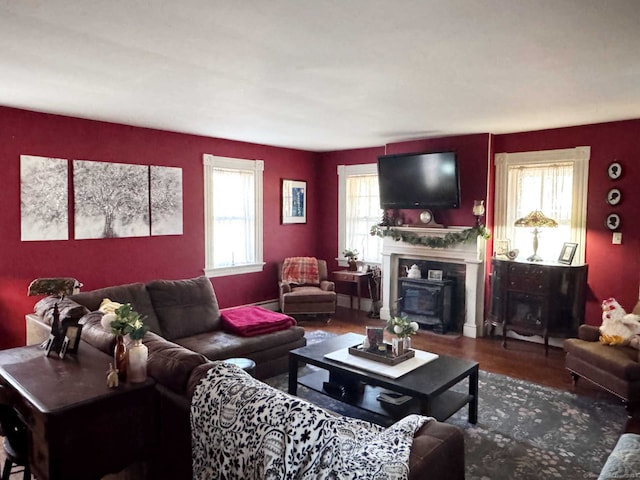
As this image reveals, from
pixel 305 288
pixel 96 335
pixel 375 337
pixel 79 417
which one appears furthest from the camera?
pixel 305 288

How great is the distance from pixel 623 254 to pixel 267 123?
402cm

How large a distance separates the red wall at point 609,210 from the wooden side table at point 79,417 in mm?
4725

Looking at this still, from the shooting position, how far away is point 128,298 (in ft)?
12.8

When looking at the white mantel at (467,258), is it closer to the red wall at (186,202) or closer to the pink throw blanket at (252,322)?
the red wall at (186,202)

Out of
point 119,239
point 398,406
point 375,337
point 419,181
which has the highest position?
point 419,181

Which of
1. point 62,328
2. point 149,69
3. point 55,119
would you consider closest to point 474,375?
point 62,328

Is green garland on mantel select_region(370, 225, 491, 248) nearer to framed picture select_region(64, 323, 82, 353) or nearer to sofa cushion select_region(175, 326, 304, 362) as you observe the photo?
sofa cushion select_region(175, 326, 304, 362)

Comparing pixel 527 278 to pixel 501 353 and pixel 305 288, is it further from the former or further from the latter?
pixel 305 288

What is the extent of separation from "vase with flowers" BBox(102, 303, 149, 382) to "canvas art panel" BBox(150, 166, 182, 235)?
333 centimetres

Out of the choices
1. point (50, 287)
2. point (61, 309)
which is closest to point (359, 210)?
point (50, 287)

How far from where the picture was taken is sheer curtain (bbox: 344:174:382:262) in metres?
6.93

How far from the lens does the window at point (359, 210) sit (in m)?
6.93

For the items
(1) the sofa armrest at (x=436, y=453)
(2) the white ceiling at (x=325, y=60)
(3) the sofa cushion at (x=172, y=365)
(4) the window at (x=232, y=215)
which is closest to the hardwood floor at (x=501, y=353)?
(4) the window at (x=232, y=215)

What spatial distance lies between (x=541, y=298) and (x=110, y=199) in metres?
4.77
